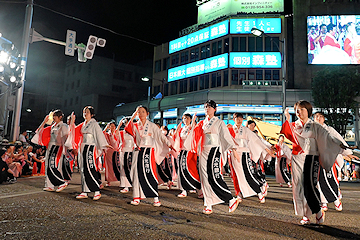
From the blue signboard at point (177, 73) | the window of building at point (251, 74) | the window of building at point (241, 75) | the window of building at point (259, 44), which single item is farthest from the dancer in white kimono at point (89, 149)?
the blue signboard at point (177, 73)

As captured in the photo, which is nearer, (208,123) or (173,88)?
(208,123)

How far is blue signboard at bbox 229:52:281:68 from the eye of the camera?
25266mm

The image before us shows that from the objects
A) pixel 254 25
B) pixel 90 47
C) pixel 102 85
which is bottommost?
pixel 90 47

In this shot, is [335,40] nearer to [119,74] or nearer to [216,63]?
[216,63]

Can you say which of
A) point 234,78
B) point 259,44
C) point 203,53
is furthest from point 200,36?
point 234,78

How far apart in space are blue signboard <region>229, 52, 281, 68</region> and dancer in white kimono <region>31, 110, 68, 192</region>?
2115cm

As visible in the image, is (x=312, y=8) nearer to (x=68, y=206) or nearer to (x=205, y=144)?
(x=205, y=144)

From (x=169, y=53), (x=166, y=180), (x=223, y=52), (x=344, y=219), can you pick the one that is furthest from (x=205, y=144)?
(x=169, y=53)

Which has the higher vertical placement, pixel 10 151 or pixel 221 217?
pixel 10 151

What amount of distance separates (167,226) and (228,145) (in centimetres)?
186

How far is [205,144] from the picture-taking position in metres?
4.94

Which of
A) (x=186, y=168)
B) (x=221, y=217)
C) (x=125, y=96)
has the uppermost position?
(x=125, y=96)

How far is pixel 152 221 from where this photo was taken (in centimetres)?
387

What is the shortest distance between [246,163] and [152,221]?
2871mm
